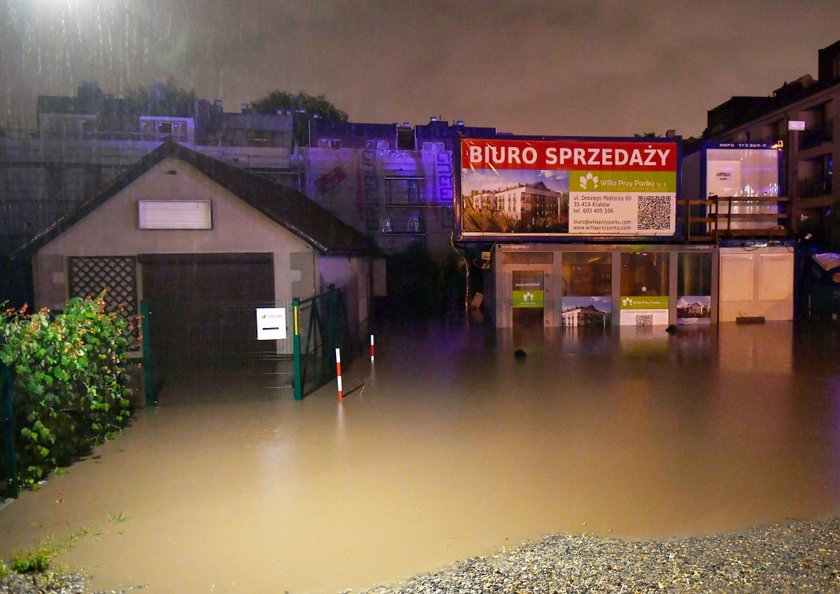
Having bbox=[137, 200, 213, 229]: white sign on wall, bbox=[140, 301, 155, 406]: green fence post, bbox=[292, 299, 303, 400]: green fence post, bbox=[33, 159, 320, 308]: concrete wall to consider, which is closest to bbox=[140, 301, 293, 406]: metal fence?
bbox=[33, 159, 320, 308]: concrete wall

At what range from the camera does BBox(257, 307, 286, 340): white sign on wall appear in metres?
11.0

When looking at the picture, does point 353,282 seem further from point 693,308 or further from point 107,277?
point 693,308

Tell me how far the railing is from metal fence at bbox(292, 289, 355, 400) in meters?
12.2

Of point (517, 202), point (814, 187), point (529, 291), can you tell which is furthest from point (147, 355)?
point (814, 187)

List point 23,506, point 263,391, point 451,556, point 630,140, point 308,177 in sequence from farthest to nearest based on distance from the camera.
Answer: point 308,177 → point 630,140 → point 263,391 → point 23,506 → point 451,556

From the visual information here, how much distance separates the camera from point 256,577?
188 inches

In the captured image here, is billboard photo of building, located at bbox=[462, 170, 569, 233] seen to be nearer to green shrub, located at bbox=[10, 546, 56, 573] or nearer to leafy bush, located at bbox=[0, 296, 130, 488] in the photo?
leafy bush, located at bbox=[0, 296, 130, 488]

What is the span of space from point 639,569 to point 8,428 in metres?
5.88

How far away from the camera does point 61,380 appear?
24.2ft

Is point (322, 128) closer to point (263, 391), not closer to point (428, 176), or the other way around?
point (428, 176)

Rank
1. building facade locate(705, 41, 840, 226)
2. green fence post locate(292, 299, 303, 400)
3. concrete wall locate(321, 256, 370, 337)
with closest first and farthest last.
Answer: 1. green fence post locate(292, 299, 303, 400)
2. concrete wall locate(321, 256, 370, 337)
3. building facade locate(705, 41, 840, 226)

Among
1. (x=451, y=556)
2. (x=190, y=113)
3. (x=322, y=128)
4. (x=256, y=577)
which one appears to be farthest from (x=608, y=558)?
(x=190, y=113)

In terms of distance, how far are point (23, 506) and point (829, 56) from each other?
40620mm

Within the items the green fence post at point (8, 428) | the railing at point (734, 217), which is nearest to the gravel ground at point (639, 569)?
the green fence post at point (8, 428)
